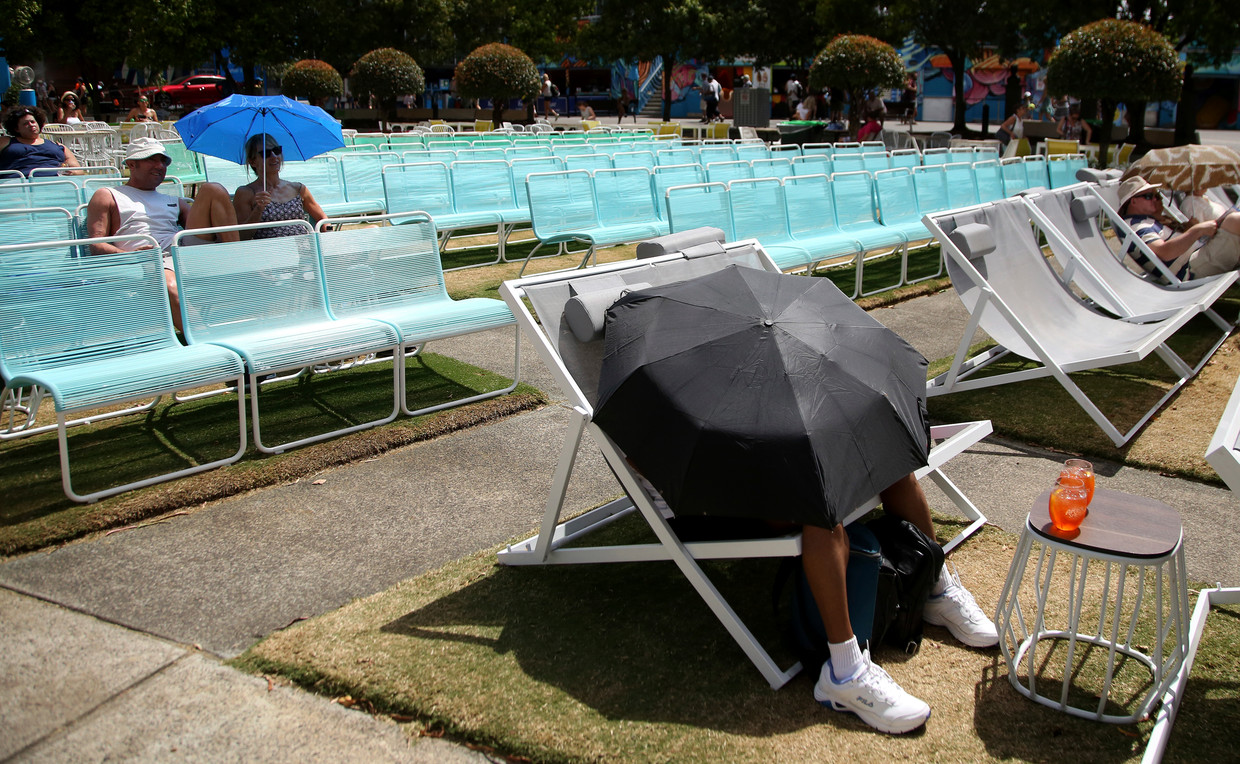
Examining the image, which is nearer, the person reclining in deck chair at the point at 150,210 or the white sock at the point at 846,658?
the white sock at the point at 846,658

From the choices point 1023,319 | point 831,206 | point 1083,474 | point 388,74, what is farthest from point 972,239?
point 388,74

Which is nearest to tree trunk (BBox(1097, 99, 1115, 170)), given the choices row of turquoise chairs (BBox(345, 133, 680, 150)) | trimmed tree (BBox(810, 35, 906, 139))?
trimmed tree (BBox(810, 35, 906, 139))

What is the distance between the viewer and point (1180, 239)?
703cm

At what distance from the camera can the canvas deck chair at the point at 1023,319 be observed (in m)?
5.04

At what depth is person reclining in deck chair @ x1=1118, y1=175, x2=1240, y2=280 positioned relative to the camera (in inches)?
277

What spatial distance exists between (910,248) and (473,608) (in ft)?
30.2

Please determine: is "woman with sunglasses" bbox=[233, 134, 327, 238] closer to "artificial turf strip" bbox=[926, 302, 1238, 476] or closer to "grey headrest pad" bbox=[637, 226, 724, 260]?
"grey headrest pad" bbox=[637, 226, 724, 260]

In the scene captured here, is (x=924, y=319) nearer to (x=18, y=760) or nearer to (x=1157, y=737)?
(x=1157, y=737)

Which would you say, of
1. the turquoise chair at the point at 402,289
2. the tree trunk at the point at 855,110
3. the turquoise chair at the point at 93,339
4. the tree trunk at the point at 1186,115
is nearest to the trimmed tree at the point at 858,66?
the tree trunk at the point at 855,110

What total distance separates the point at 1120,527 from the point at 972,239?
2904 millimetres

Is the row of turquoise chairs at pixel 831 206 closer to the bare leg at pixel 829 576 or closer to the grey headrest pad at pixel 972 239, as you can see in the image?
the grey headrest pad at pixel 972 239

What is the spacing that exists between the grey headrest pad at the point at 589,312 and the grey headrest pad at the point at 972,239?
8.79 feet

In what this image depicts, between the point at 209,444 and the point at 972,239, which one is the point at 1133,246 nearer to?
the point at 972,239

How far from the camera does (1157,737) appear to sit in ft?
8.21
